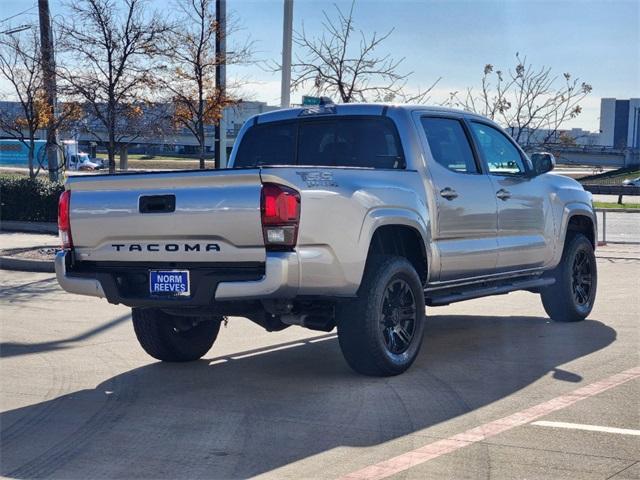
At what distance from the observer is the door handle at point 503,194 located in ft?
29.1

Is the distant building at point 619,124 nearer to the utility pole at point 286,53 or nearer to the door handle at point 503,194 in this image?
the utility pole at point 286,53

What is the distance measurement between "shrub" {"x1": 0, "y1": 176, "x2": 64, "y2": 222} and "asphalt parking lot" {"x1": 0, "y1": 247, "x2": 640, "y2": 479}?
13.0 meters

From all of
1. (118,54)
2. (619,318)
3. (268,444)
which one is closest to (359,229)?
(268,444)

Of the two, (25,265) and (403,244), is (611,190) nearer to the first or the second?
(25,265)

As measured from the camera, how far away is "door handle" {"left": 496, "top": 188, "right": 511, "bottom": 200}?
29.1 feet

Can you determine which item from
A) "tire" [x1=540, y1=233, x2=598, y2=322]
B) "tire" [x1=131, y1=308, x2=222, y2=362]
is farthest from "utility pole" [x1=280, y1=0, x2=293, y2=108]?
"tire" [x1=131, y1=308, x2=222, y2=362]

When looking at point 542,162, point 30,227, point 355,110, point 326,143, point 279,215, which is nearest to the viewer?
point 279,215

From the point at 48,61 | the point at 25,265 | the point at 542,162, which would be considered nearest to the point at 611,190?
the point at 48,61

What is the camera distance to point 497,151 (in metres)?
9.29

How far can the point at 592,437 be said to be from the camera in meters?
5.79

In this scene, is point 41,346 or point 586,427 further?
point 41,346

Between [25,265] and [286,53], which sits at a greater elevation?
[286,53]

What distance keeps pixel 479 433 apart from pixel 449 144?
338 centimetres

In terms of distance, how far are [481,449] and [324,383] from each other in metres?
1.97
